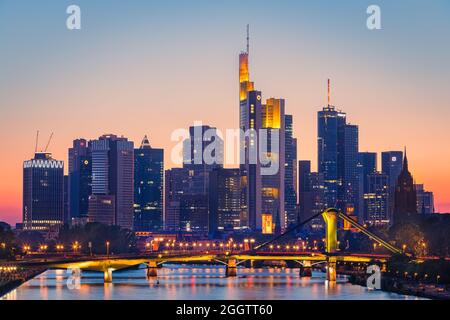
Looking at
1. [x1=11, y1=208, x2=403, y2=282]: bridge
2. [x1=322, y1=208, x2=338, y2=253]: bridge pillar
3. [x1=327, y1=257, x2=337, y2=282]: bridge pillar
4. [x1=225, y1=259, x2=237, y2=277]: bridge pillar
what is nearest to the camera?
[x1=11, y1=208, x2=403, y2=282]: bridge

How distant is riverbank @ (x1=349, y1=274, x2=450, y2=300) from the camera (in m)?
63.8

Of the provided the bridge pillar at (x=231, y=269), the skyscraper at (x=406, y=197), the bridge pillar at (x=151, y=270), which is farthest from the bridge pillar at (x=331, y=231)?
the skyscraper at (x=406, y=197)

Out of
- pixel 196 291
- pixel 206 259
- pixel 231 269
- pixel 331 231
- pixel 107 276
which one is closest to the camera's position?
pixel 196 291

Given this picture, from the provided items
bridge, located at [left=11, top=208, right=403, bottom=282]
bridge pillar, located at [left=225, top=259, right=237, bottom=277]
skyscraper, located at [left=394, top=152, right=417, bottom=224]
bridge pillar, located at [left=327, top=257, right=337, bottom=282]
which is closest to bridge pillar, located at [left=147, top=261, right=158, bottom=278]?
bridge, located at [left=11, top=208, right=403, bottom=282]

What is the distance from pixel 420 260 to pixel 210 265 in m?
74.8

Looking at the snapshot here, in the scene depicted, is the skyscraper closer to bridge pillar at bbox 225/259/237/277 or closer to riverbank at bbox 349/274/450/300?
bridge pillar at bbox 225/259/237/277

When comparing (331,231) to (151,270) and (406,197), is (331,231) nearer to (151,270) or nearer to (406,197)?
(151,270)

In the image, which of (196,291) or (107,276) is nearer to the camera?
(196,291)

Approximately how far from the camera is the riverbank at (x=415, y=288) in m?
→ 63.8

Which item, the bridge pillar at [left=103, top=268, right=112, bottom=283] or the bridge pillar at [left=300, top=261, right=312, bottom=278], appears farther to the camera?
the bridge pillar at [left=300, top=261, right=312, bottom=278]

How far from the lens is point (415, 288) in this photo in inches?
2830

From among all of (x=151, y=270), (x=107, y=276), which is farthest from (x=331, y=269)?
(x=107, y=276)
